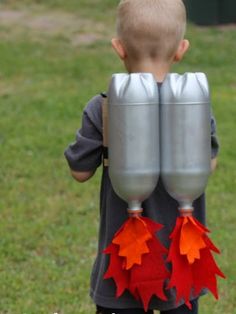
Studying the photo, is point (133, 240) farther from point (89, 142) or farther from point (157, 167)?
point (89, 142)

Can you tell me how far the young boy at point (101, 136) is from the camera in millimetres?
2529

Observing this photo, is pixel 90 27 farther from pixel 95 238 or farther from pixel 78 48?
pixel 95 238

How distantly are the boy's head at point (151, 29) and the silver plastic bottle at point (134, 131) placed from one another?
0.54 feet

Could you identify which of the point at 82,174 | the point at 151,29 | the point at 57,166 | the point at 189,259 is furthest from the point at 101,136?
the point at 57,166

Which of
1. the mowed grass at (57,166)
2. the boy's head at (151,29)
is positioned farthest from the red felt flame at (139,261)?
the mowed grass at (57,166)

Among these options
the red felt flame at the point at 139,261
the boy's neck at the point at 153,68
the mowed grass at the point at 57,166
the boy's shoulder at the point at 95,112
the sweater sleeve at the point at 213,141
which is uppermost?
the boy's neck at the point at 153,68

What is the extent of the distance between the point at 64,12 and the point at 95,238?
391 inches

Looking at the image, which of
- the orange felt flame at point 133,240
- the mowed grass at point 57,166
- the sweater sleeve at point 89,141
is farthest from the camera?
the mowed grass at point 57,166

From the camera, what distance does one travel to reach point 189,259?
2479 millimetres

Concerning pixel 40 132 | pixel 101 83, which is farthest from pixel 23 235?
pixel 101 83

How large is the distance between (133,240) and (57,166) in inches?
157

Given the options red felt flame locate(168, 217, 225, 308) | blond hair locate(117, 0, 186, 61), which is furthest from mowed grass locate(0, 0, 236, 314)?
blond hair locate(117, 0, 186, 61)

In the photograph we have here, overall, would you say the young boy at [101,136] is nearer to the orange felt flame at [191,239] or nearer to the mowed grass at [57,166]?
the orange felt flame at [191,239]

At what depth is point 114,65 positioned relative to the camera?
33.9 ft
